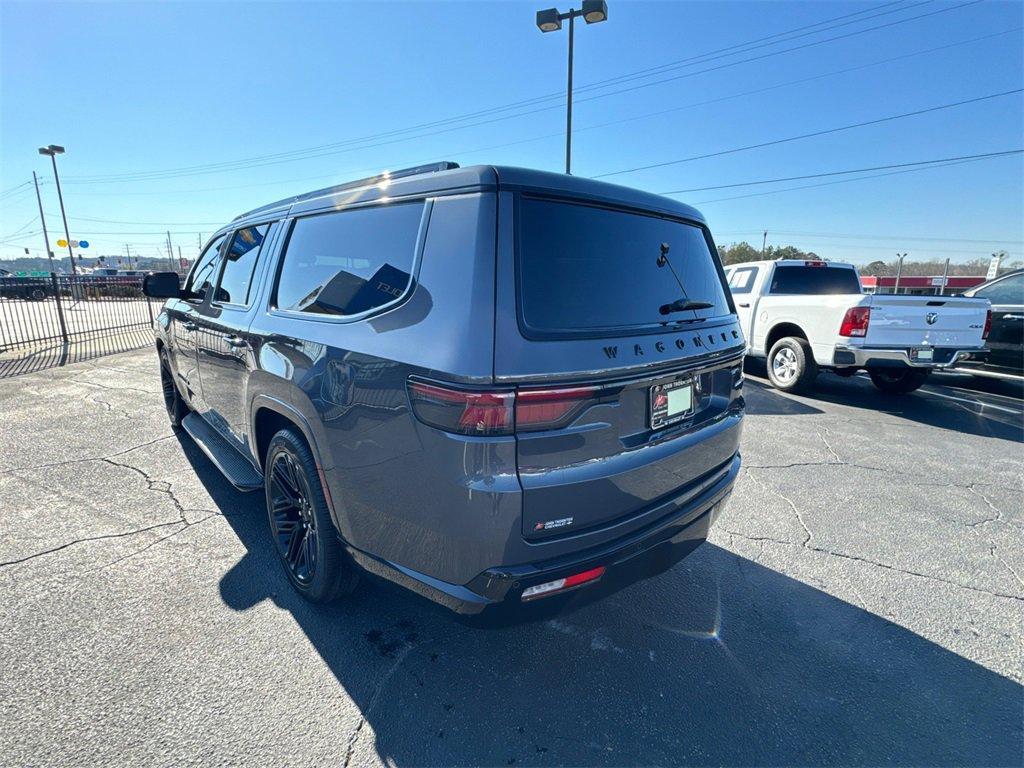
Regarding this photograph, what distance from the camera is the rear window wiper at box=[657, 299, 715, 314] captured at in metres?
2.20

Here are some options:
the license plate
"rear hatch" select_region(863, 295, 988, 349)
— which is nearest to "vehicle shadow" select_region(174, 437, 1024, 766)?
the license plate

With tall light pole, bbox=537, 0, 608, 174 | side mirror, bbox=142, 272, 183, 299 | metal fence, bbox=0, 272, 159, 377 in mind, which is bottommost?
metal fence, bbox=0, 272, 159, 377

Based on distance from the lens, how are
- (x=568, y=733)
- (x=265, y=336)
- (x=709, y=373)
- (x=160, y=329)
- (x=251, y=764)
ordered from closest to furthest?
(x=251, y=764), (x=568, y=733), (x=709, y=373), (x=265, y=336), (x=160, y=329)

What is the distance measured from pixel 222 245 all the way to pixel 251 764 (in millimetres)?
3404

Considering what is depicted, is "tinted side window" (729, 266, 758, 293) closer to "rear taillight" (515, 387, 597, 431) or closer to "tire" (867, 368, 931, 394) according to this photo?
"tire" (867, 368, 931, 394)

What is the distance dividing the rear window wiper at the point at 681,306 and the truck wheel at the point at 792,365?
19.6 feet

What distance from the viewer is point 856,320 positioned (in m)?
6.48

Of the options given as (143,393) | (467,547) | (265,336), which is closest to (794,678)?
(467,547)

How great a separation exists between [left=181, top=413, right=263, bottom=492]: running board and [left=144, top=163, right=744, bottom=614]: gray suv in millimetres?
587

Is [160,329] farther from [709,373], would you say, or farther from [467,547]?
[709,373]

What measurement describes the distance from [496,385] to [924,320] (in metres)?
7.14

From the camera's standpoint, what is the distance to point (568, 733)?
191 centimetres

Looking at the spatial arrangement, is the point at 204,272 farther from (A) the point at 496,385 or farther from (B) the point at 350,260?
(A) the point at 496,385

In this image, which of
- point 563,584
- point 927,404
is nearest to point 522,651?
point 563,584
